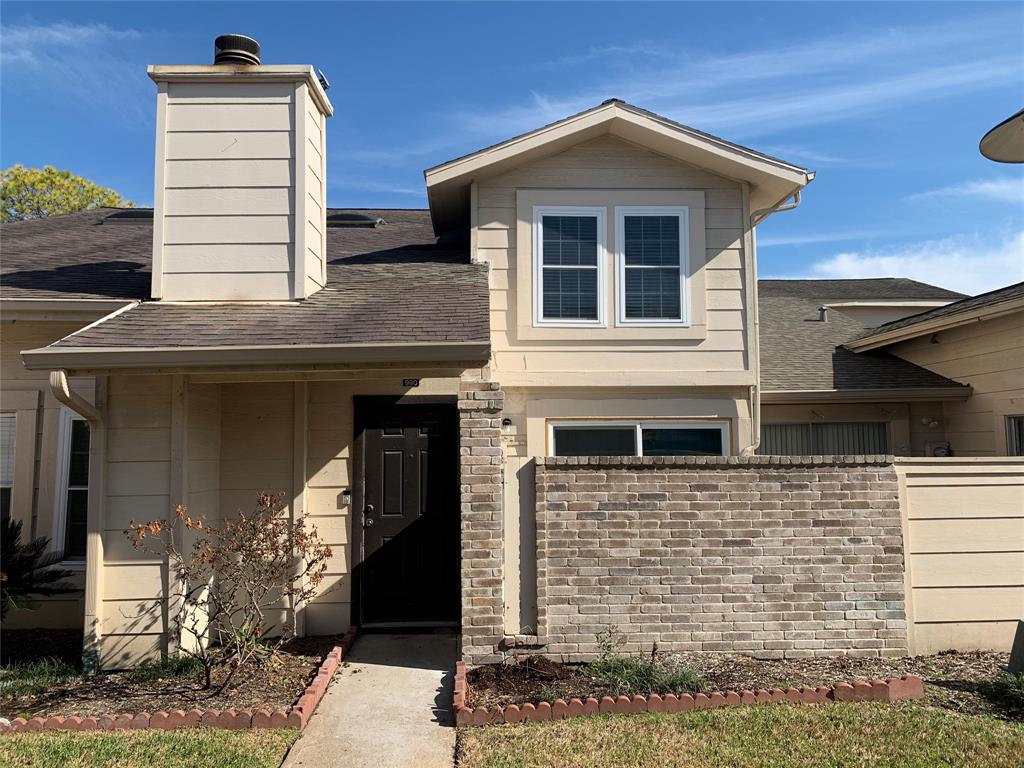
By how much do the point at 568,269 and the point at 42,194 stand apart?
27.6 meters

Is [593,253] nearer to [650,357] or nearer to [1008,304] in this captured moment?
[650,357]

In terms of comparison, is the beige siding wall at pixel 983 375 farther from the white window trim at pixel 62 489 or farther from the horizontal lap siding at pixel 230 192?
the white window trim at pixel 62 489

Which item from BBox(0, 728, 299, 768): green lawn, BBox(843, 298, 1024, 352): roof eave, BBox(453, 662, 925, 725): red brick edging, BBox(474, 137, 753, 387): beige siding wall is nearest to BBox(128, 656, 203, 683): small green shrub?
BBox(0, 728, 299, 768): green lawn

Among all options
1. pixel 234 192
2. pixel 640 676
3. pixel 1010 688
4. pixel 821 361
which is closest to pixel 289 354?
pixel 234 192

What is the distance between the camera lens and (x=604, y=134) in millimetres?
8289

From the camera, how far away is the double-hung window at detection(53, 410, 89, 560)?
24.2 ft

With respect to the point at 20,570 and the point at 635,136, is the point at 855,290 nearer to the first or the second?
the point at 635,136

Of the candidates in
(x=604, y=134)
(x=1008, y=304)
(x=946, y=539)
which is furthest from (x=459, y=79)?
(x=946, y=539)

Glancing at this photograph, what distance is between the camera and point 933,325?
33.6 ft

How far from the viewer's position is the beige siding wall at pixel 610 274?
7988 millimetres

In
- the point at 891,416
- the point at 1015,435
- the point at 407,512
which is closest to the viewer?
the point at 407,512

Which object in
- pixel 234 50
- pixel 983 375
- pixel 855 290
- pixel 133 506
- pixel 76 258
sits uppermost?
pixel 855 290

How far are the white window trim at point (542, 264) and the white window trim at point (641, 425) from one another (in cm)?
107

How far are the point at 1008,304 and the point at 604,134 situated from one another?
5423mm
